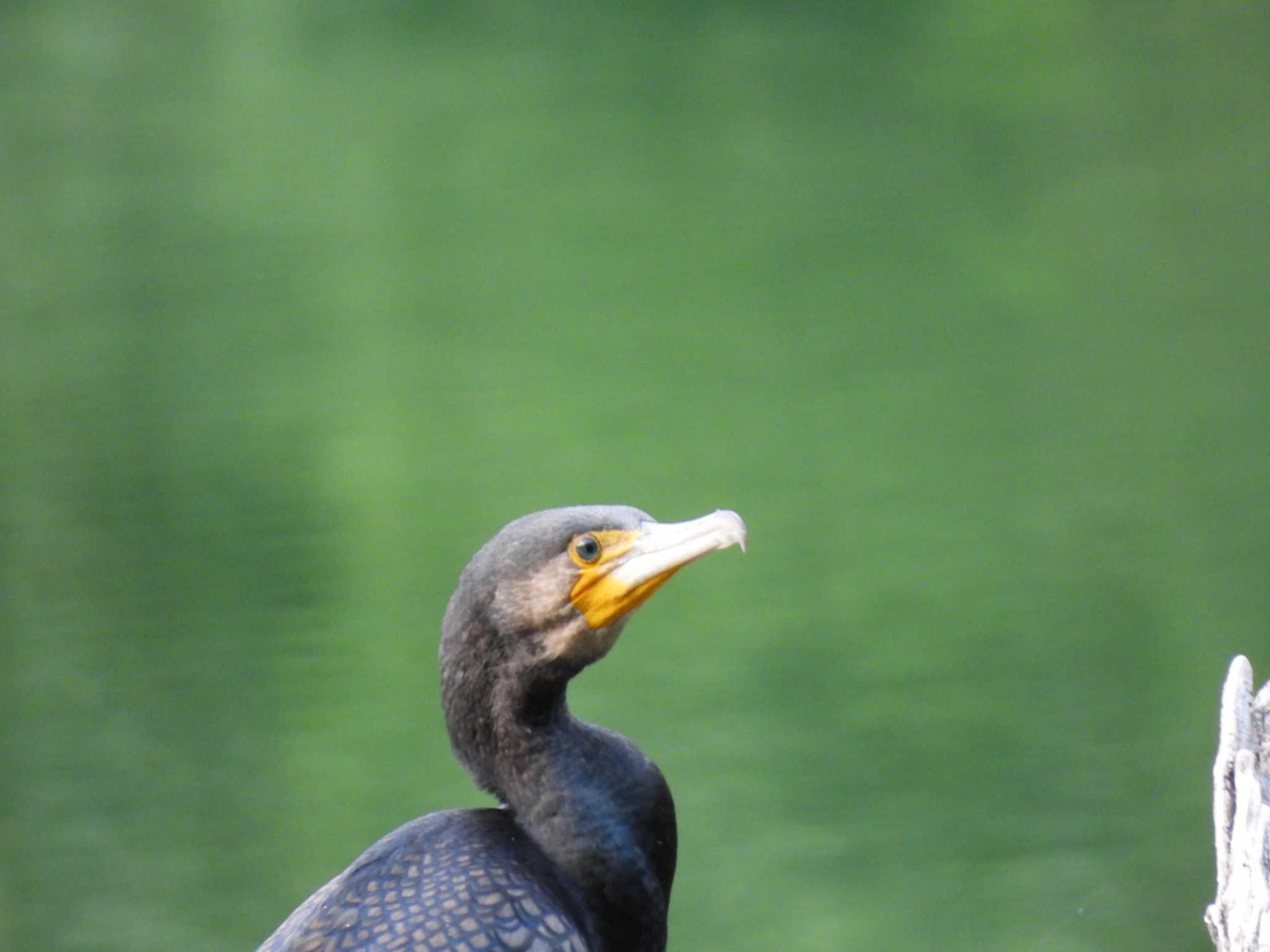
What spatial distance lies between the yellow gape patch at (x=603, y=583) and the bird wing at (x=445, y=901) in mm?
296

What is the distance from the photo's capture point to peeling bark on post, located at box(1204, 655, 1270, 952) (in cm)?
156

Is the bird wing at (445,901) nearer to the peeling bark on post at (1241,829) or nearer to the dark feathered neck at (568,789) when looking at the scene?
the dark feathered neck at (568,789)

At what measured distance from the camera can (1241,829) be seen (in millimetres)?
1576

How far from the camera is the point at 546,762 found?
6.18ft

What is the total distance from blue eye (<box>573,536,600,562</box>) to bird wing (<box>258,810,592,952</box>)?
354mm

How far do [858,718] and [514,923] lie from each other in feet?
5.10

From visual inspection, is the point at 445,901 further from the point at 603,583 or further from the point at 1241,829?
the point at 1241,829

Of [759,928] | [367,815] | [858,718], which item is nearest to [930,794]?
[858,718]

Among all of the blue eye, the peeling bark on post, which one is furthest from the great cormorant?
the peeling bark on post

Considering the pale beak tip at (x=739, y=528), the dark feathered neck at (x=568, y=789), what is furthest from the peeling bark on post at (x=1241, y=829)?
the dark feathered neck at (x=568, y=789)

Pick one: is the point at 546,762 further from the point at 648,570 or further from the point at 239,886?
the point at 239,886

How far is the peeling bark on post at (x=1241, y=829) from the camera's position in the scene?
5.12ft

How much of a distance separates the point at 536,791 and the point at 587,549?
320 mm

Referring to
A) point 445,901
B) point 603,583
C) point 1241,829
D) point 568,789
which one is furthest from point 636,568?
point 1241,829
